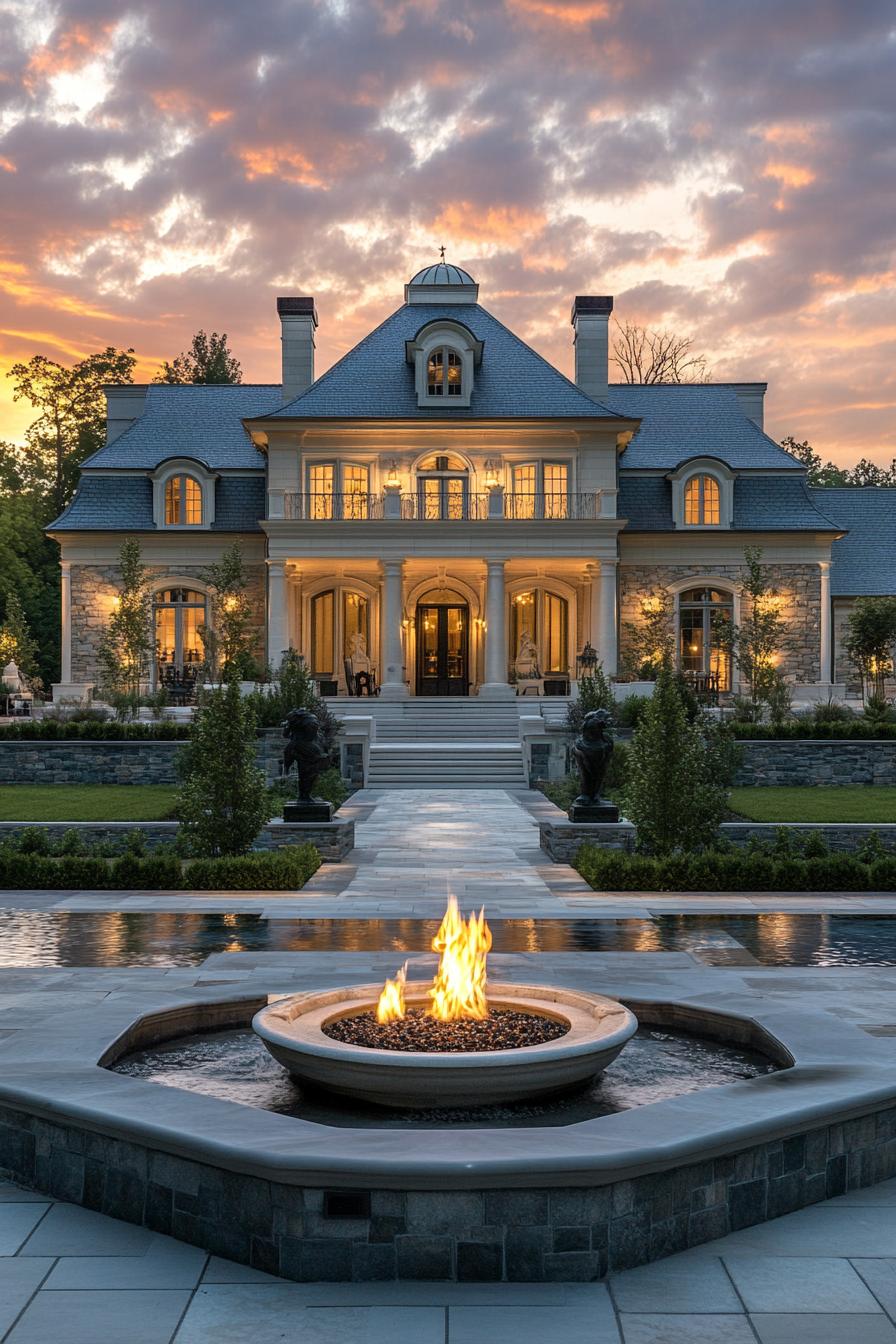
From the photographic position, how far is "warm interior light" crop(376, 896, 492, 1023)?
6270 mm

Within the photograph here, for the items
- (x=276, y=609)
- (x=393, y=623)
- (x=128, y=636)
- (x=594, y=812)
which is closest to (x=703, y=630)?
(x=393, y=623)

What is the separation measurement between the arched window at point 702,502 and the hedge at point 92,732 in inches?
673

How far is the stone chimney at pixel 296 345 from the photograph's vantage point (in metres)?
38.9

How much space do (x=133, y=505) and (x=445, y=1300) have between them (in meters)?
35.0

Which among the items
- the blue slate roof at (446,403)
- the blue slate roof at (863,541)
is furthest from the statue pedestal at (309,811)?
the blue slate roof at (863,541)

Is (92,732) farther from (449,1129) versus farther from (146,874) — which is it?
(449,1129)

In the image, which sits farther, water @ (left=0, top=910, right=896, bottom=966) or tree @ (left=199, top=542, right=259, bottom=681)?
tree @ (left=199, top=542, right=259, bottom=681)

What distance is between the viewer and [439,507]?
1410 inches

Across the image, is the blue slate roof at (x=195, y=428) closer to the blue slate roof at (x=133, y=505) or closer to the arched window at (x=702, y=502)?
the blue slate roof at (x=133, y=505)

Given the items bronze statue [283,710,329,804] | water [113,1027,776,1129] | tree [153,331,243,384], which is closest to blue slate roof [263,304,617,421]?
bronze statue [283,710,329,804]

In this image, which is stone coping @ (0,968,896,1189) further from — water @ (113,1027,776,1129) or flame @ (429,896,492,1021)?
flame @ (429,896,492,1021)

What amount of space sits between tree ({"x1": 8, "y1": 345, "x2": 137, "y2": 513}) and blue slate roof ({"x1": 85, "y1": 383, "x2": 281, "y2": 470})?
18.2 metres

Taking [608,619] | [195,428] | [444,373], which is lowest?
[608,619]

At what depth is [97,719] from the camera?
1119 inches
